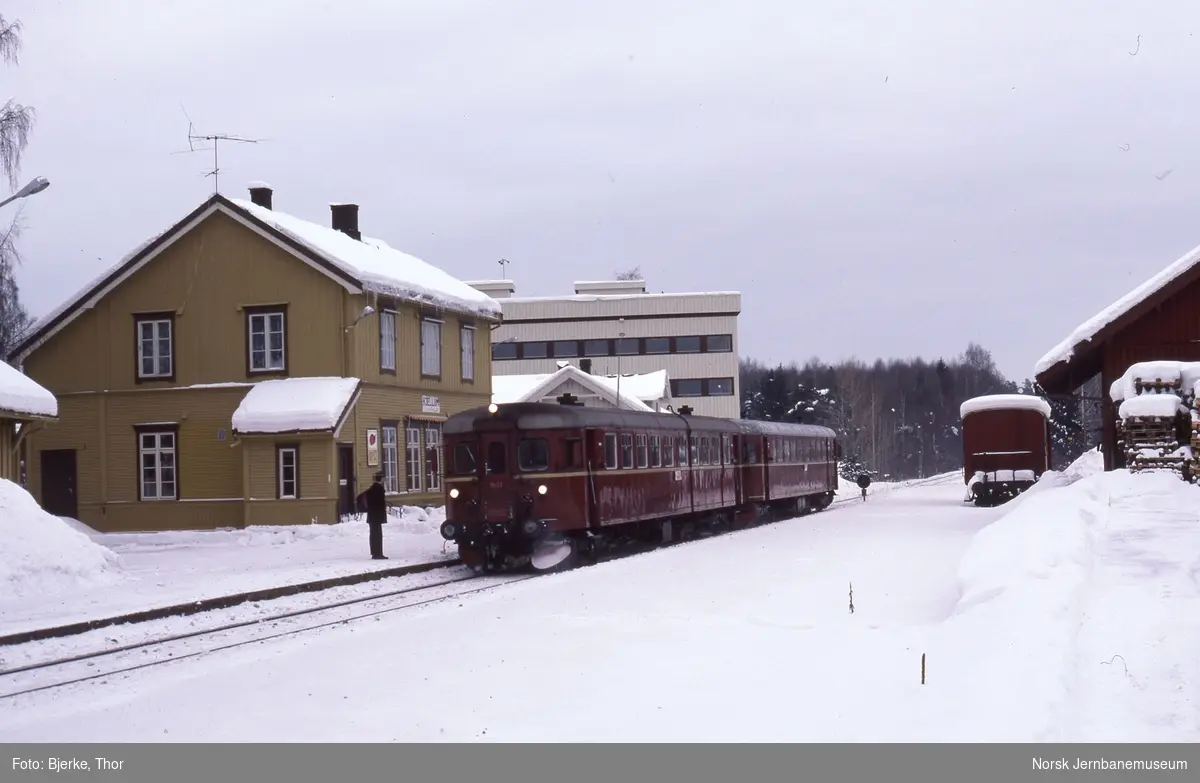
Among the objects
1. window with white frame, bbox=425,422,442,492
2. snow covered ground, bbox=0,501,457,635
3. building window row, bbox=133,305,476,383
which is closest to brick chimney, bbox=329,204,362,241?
building window row, bbox=133,305,476,383

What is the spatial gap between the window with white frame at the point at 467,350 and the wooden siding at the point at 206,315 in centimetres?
642

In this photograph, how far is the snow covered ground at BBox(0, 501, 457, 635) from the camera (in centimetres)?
1723

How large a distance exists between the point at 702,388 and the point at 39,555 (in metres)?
61.7

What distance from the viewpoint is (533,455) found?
72.9 feet

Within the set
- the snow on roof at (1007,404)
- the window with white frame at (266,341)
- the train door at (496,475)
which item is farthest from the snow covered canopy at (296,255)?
the snow on roof at (1007,404)

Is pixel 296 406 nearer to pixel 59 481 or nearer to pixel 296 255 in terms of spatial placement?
pixel 296 255

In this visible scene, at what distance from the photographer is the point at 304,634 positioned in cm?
1424

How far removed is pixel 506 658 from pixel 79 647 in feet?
16.9

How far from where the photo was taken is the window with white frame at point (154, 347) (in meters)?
34.6

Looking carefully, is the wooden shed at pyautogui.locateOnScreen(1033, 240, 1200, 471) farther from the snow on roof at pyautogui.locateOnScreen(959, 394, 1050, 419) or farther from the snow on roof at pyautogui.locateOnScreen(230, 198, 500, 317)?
the snow on roof at pyautogui.locateOnScreen(230, 198, 500, 317)

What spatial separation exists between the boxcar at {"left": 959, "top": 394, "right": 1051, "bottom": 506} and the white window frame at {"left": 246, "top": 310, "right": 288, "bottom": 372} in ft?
62.6

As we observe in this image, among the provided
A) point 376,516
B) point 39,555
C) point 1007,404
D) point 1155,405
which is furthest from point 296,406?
point 1007,404

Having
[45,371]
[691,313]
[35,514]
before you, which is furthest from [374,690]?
[691,313]
